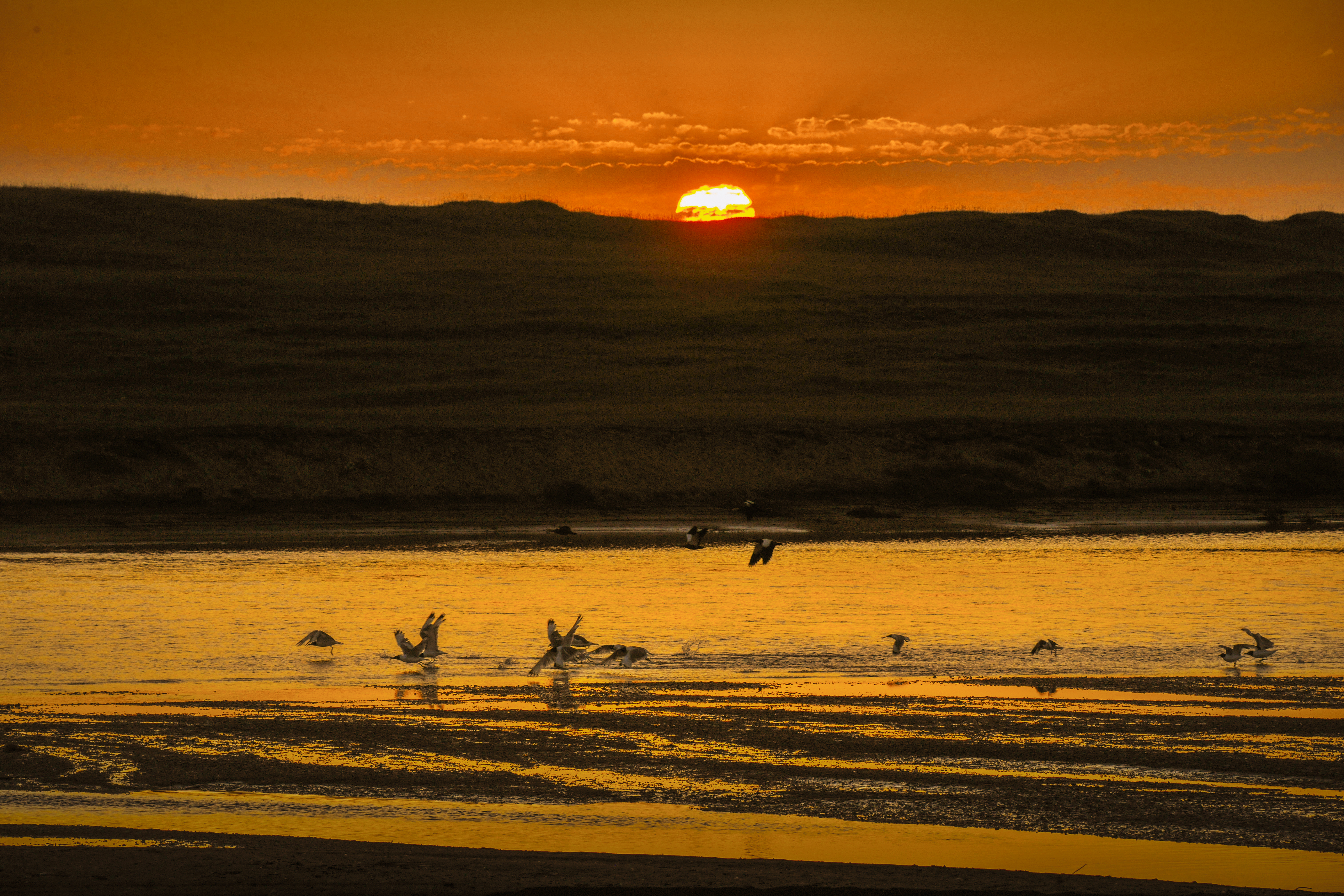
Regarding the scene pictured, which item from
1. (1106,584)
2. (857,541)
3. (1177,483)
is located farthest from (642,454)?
(1106,584)

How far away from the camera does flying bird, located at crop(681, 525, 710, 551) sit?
23.4 metres

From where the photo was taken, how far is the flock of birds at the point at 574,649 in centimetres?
1281

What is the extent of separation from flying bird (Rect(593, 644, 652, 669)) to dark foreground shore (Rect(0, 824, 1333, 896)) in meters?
5.56

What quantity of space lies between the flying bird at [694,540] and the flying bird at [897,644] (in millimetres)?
9323

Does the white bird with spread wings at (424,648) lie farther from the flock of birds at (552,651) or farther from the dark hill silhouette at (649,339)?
the dark hill silhouette at (649,339)

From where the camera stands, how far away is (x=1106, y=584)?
63.0 ft

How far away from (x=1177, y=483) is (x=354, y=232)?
59060 millimetres

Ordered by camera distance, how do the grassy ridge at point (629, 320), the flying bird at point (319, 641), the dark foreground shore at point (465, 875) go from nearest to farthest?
the dark foreground shore at point (465, 875), the flying bird at point (319, 641), the grassy ridge at point (629, 320)

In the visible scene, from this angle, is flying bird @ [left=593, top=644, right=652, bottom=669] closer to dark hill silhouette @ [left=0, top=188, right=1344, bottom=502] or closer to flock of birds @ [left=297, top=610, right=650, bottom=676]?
flock of birds @ [left=297, top=610, right=650, bottom=676]

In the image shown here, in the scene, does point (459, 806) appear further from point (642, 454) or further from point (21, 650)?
point (642, 454)

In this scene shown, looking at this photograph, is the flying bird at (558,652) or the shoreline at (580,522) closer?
the flying bird at (558,652)

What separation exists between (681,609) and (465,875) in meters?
10.1

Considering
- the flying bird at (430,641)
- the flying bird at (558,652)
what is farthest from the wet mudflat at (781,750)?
the flying bird at (430,641)

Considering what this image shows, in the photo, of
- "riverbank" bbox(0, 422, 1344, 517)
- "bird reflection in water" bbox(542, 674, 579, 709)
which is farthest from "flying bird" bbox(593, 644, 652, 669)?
"riverbank" bbox(0, 422, 1344, 517)
